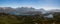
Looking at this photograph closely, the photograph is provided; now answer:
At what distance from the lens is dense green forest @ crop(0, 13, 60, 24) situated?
1.70m

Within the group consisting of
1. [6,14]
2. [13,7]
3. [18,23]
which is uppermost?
[13,7]

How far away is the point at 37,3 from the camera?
174 centimetres

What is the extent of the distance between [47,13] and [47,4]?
146mm

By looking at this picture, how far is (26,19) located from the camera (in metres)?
1.72

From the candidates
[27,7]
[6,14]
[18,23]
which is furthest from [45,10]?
[6,14]

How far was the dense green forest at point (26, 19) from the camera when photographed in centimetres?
170

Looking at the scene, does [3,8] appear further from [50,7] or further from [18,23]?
[50,7]

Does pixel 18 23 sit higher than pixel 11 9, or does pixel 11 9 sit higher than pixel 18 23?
pixel 11 9

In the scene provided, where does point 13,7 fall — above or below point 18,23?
above

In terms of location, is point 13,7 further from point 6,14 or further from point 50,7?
point 50,7

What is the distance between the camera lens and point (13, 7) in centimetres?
174

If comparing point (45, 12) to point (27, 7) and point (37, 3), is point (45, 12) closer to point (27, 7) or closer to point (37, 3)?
point (37, 3)

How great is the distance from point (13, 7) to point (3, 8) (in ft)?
0.53

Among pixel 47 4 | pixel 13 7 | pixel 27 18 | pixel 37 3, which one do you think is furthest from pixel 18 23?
pixel 47 4
